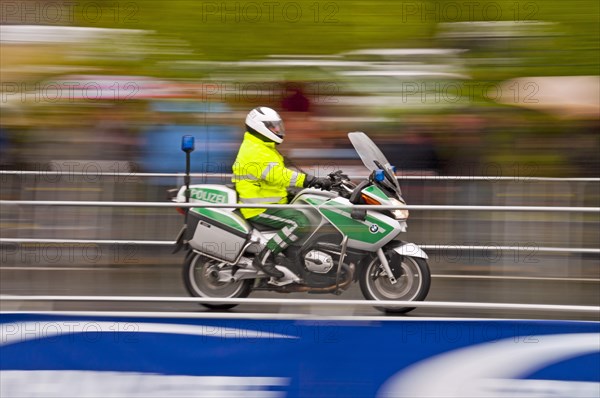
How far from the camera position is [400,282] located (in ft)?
15.6

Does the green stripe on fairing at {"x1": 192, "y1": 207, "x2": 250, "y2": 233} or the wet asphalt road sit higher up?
the green stripe on fairing at {"x1": 192, "y1": 207, "x2": 250, "y2": 233}

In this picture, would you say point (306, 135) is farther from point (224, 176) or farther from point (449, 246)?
point (449, 246)

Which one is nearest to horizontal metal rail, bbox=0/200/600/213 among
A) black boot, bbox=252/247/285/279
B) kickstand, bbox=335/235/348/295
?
kickstand, bbox=335/235/348/295

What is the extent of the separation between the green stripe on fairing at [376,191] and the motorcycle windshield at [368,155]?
0.32ft

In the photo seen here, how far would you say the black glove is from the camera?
192 inches

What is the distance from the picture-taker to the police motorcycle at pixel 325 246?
15.3 ft

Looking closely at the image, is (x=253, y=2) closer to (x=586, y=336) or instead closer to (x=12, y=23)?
(x=12, y=23)

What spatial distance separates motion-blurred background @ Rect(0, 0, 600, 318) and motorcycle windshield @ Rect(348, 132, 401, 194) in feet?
1.00

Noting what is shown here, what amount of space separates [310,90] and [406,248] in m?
1.23

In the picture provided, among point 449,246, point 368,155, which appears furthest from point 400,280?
point 368,155

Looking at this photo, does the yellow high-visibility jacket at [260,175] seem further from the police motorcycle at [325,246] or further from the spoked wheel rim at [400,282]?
the spoked wheel rim at [400,282]

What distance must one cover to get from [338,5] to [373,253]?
1490 mm

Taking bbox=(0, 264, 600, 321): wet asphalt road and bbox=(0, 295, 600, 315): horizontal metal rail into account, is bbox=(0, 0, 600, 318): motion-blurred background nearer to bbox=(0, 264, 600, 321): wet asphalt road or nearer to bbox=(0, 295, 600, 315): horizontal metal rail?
bbox=(0, 264, 600, 321): wet asphalt road

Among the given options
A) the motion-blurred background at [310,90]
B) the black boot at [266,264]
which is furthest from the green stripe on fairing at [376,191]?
the black boot at [266,264]
